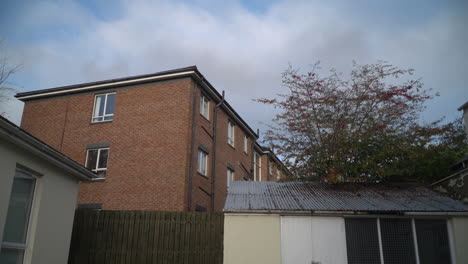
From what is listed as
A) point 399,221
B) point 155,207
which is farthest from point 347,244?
point 155,207

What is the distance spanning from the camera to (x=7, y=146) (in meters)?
8.01

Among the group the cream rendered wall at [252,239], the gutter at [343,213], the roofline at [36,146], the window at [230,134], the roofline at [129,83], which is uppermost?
the roofline at [129,83]

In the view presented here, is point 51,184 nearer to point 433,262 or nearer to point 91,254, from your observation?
point 91,254

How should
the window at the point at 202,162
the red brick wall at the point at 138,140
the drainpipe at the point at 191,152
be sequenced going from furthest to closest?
the window at the point at 202,162
the red brick wall at the point at 138,140
the drainpipe at the point at 191,152

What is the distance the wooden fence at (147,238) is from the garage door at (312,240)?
1988 mm

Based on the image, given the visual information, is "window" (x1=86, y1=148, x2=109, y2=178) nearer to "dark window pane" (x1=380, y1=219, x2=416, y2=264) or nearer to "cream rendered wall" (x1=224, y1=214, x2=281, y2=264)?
"cream rendered wall" (x1=224, y1=214, x2=281, y2=264)

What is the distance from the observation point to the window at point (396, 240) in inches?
404

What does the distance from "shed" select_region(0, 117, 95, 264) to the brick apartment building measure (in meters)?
7.00

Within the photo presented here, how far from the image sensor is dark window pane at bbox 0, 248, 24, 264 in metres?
8.21

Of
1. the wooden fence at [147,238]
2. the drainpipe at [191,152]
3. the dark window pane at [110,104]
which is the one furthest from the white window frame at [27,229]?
the dark window pane at [110,104]

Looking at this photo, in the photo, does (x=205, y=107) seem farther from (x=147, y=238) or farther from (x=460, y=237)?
(x=460, y=237)

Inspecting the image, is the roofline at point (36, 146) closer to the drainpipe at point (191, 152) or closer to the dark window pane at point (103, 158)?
the drainpipe at point (191, 152)

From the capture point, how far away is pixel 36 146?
869cm

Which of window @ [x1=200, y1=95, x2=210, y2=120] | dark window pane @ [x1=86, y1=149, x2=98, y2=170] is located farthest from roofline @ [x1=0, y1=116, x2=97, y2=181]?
window @ [x1=200, y1=95, x2=210, y2=120]
